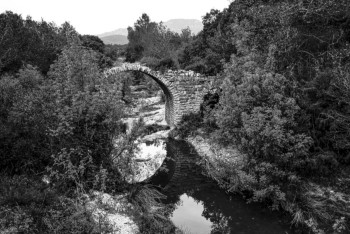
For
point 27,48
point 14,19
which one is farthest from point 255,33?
point 14,19

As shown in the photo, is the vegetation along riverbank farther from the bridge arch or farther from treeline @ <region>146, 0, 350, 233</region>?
the bridge arch

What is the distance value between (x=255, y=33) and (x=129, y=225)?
9.69 m

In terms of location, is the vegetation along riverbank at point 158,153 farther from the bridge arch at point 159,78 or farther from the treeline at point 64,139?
the bridge arch at point 159,78

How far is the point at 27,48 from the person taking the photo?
19.2 metres

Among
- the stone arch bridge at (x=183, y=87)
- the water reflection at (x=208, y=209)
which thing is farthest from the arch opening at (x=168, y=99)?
the water reflection at (x=208, y=209)

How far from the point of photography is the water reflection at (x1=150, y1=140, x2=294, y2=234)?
855 cm

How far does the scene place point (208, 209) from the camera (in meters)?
9.91

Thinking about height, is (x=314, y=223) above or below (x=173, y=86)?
below

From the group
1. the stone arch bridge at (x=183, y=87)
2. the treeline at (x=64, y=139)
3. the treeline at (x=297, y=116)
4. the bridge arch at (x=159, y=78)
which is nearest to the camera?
the treeline at (x=64, y=139)

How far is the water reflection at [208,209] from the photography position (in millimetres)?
8555

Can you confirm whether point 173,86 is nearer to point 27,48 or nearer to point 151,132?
point 151,132

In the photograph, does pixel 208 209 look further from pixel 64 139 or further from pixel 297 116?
pixel 64 139

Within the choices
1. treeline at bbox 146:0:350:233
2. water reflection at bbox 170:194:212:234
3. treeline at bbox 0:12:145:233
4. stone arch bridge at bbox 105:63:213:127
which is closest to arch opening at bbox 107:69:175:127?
stone arch bridge at bbox 105:63:213:127

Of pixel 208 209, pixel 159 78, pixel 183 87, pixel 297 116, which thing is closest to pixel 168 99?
pixel 183 87
